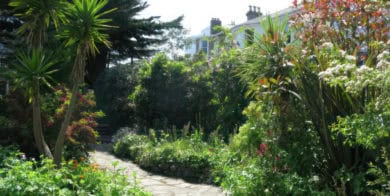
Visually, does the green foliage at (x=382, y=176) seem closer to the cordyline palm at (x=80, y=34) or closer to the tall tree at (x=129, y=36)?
the cordyline palm at (x=80, y=34)

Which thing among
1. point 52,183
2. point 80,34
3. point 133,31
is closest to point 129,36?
point 133,31

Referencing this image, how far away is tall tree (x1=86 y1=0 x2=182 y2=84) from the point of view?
21.0m

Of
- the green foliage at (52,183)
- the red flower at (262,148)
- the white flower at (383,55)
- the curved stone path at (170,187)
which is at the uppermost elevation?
the white flower at (383,55)

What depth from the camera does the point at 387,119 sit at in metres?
4.15

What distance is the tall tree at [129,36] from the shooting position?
21.0 m

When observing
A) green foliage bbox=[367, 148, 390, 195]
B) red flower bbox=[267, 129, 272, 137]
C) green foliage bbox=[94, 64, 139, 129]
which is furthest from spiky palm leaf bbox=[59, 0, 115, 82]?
green foliage bbox=[94, 64, 139, 129]

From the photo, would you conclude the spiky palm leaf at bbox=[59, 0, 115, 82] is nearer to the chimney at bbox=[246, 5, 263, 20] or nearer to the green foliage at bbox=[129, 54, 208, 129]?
the green foliage at bbox=[129, 54, 208, 129]

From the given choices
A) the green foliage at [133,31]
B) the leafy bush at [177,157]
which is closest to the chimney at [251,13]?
the green foliage at [133,31]

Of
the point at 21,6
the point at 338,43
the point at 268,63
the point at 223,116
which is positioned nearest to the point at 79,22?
the point at 21,6

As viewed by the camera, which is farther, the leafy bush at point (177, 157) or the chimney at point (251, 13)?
the chimney at point (251, 13)

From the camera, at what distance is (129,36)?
2281 centimetres

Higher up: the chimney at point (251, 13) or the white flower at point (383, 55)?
the chimney at point (251, 13)

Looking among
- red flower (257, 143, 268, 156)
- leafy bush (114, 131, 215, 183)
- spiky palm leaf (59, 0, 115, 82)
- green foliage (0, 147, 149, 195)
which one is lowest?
leafy bush (114, 131, 215, 183)

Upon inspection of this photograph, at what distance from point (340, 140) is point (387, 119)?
5.23ft
